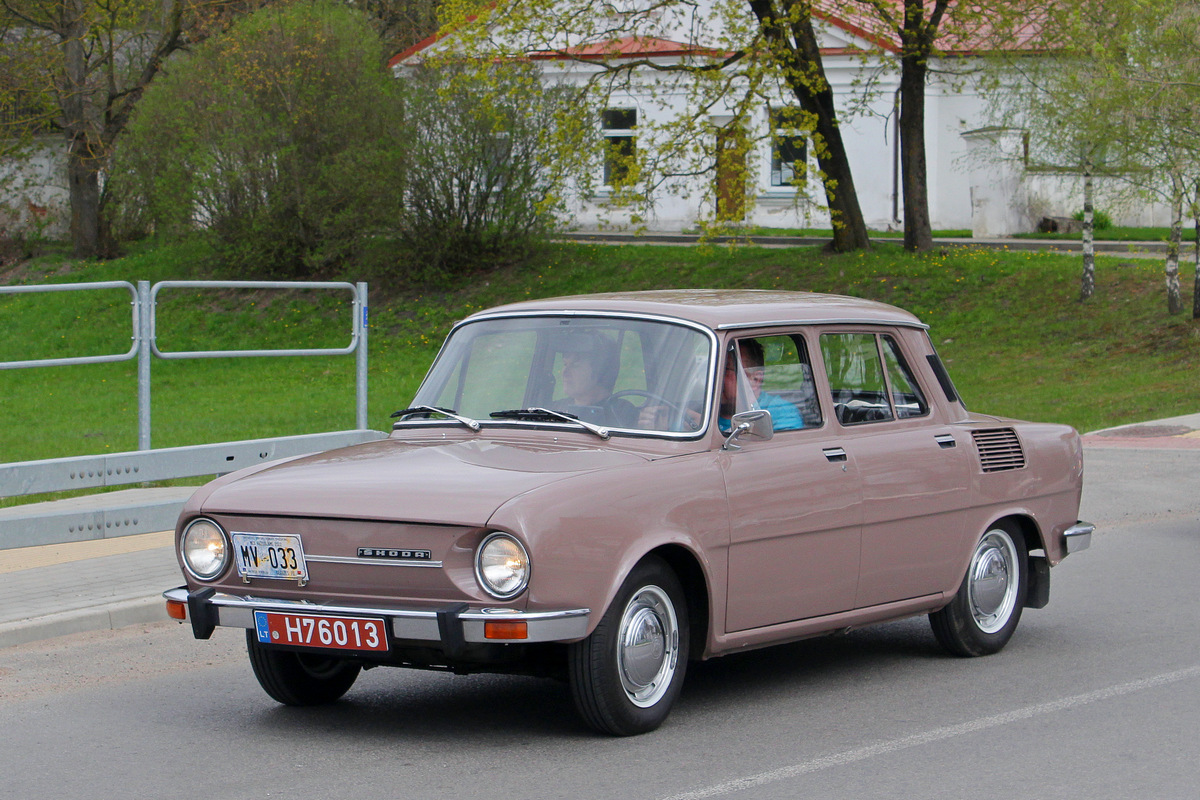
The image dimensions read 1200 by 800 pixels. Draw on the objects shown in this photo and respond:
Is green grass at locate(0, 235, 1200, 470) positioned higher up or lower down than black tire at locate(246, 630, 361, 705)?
higher up

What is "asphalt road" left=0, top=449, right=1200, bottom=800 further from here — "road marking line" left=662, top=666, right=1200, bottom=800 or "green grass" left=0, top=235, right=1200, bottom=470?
"green grass" left=0, top=235, right=1200, bottom=470

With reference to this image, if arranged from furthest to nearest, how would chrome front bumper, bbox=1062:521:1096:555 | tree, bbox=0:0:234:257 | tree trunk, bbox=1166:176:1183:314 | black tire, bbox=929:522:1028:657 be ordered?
tree, bbox=0:0:234:257
tree trunk, bbox=1166:176:1183:314
chrome front bumper, bbox=1062:521:1096:555
black tire, bbox=929:522:1028:657

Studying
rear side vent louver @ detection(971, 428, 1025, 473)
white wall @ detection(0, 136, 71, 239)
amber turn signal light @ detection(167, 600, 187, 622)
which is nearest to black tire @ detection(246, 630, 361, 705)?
amber turn signal light @ detection(167, 600, 187, 622)

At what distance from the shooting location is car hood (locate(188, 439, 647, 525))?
532 cm

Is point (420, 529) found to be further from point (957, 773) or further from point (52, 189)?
point (52, 189)

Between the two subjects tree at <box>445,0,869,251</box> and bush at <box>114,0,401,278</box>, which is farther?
bush at <box>114,0,401,278</box>

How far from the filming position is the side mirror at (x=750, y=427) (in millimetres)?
6055

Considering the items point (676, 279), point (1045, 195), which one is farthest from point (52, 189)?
point (1045, 195)

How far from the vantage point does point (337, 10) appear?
33.2 metres

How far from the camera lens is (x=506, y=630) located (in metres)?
5.17

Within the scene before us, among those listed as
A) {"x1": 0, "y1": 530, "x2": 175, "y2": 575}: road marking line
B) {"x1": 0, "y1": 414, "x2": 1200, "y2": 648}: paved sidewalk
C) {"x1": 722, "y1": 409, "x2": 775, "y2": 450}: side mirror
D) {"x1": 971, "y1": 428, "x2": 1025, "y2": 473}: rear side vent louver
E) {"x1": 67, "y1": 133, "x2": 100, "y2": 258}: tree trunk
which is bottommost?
{"x1": 0, "y1": 414, "x2": 1200, "y2": 648}: paved sidewalk

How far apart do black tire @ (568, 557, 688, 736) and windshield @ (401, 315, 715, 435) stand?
739mm

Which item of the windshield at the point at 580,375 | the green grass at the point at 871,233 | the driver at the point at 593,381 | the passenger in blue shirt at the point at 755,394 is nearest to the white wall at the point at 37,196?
the green grass at the point at 871,233

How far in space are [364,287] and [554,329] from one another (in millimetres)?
6815
